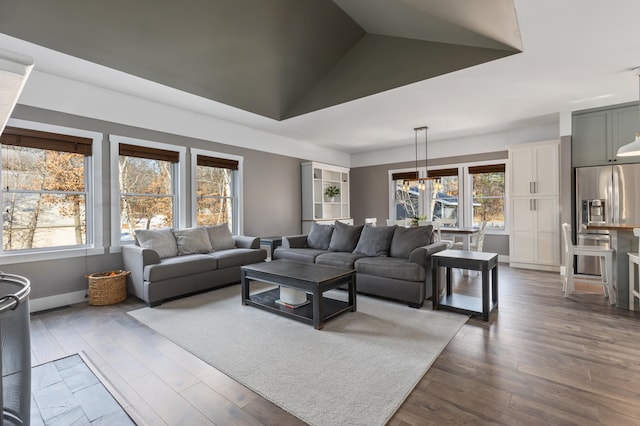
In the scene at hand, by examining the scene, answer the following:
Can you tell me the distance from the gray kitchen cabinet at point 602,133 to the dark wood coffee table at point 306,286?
460cm

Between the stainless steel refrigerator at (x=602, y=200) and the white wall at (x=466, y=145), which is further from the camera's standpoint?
the white wall at (x=466, y=145)

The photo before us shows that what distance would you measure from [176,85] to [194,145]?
1.27 meters

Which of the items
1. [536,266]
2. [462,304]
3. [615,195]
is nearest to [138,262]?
[462,304]

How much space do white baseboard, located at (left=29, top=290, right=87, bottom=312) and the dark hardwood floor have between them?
334 mm

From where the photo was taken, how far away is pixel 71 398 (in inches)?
72.8

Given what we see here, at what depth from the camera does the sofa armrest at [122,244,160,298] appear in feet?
12.0

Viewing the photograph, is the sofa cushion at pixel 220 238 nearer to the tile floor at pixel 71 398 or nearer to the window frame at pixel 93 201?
the window frame at pixel 93 201

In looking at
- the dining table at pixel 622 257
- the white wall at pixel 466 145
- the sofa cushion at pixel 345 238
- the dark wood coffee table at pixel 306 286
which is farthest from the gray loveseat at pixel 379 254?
the white wall at pixel 466 145

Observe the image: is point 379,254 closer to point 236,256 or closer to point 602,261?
point 236,256

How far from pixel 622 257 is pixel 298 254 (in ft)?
12.8

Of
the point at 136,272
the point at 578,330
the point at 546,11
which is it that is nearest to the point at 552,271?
the point at 578,330

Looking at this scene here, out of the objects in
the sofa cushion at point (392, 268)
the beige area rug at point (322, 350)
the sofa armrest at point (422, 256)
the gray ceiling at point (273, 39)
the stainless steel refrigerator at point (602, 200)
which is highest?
the gray ceiling at point (273, 39)

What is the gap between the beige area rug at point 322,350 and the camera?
70.5 inches

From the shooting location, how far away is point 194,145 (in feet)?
16.5
